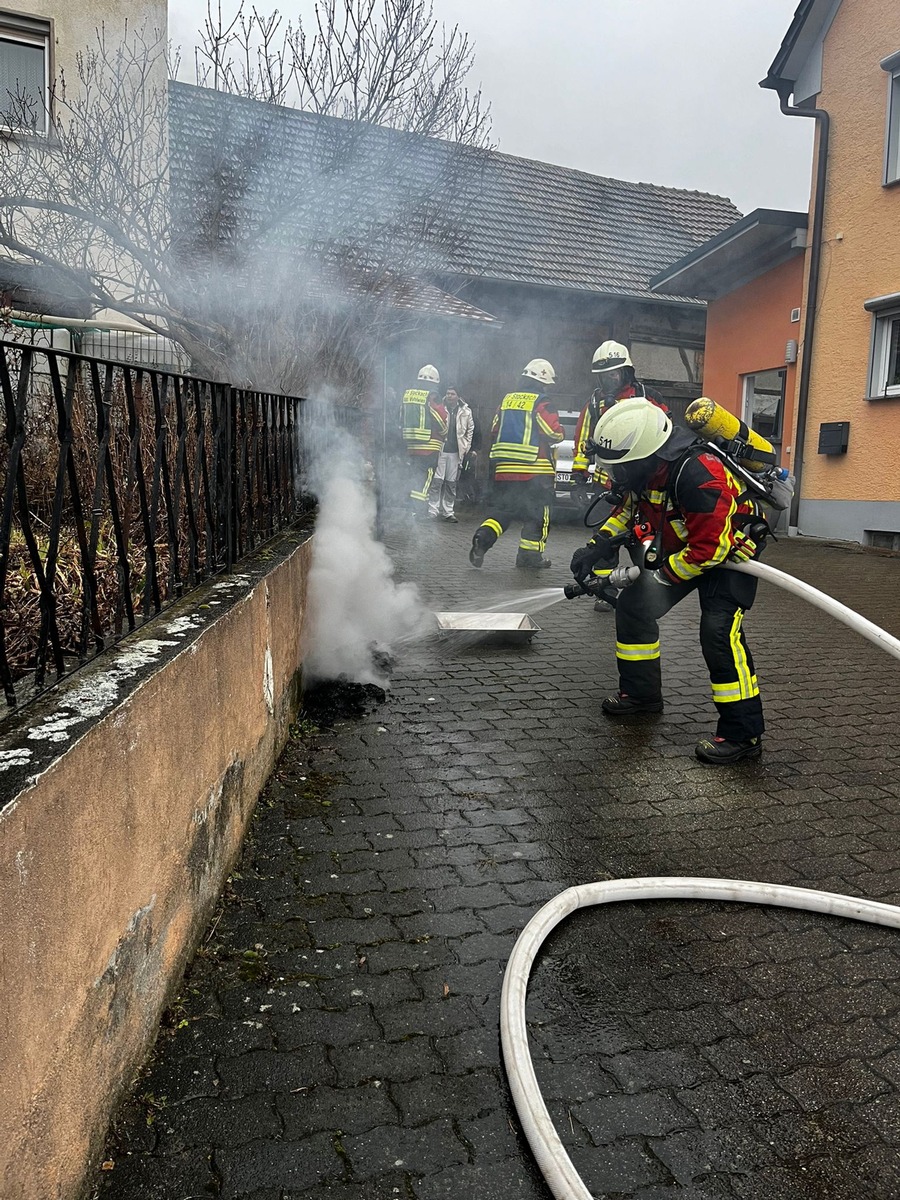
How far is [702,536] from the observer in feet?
14.1

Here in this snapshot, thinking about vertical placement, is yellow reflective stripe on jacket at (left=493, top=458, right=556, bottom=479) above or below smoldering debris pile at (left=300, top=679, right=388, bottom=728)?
above

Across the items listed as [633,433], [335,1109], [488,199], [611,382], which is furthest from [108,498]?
[488,199]

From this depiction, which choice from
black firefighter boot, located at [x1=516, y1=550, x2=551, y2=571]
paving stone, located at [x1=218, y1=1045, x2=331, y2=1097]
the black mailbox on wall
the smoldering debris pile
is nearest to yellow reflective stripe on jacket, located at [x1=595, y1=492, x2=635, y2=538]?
the smoldering debris pile

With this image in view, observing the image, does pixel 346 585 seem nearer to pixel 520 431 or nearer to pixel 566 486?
pixel 520 431

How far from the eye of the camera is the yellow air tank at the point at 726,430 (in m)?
5.11

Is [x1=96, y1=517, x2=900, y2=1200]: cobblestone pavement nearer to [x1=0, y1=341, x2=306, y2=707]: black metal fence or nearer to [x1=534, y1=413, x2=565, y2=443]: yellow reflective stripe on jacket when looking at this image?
[x1=0, y1=341, x2=306, y2=707]: black metal fence

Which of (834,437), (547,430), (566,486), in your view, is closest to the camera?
(547,430)

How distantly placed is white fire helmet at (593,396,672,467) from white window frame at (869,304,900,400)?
8331 millimetres

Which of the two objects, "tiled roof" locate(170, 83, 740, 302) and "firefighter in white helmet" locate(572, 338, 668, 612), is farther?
"firefighter in white helmet" locate(572, 338, 668, 612)

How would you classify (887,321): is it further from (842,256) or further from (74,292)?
(74,292)

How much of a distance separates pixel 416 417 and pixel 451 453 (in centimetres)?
84

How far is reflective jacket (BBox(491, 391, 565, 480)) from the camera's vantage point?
9.17 metres

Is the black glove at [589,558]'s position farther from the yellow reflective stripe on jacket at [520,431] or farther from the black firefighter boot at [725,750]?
the yellow reflective stripe on jacket at [520,431]

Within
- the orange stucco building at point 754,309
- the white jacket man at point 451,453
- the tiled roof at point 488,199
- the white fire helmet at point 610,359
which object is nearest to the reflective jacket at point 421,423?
the white jacket man at point 451,453
